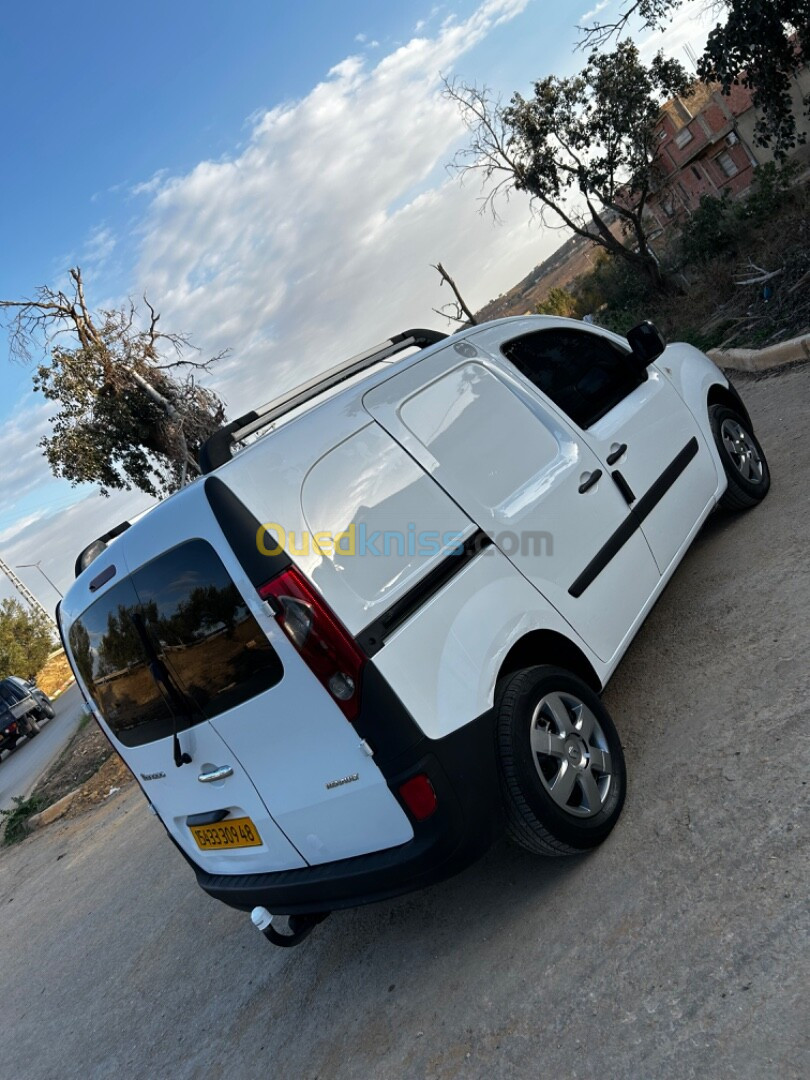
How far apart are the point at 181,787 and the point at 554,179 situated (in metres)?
21.4

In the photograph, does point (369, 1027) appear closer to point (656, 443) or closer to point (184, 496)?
point (184, 496)

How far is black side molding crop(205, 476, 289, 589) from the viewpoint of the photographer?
276cm

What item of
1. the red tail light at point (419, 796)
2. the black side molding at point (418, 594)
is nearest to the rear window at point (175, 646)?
the black side molding at point (418, 594)

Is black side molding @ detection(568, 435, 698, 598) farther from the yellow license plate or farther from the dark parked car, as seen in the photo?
the dark parked car

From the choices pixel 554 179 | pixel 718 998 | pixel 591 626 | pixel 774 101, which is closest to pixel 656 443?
pixel 591 626

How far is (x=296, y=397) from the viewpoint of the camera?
383 cm

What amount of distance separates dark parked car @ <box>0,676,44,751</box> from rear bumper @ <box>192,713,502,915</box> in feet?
69.3

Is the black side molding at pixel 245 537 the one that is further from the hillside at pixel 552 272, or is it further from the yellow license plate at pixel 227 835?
the hillside at pixel 552 272

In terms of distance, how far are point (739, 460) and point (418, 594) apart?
10.8 feet

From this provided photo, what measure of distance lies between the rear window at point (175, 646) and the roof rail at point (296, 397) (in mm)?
481

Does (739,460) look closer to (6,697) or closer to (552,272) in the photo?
(6,697)

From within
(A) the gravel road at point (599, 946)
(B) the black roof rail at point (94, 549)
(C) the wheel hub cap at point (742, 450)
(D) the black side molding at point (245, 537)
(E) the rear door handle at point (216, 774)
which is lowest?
(A) the gravel road at point (599, 946)

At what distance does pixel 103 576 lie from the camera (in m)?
3.34

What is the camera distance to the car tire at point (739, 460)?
5172mm
